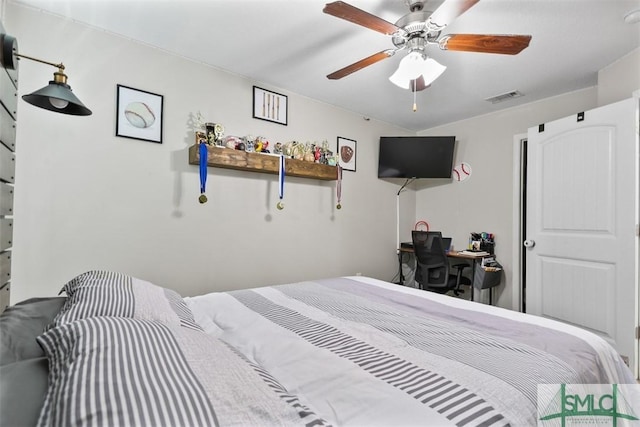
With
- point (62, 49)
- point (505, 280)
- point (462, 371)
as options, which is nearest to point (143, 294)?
point (462, 371)

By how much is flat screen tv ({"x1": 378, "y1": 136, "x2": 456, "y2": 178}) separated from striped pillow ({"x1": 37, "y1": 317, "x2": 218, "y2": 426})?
353 centimetres

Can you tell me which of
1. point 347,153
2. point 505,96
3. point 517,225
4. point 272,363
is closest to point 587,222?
point 517,225

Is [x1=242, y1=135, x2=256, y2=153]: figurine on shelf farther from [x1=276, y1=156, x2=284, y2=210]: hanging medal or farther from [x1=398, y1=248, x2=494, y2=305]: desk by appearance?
[x1=398, y1=248, x2=494, y2=305]: desk

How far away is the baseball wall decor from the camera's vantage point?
12.8ft

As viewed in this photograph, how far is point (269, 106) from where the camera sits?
2.97m

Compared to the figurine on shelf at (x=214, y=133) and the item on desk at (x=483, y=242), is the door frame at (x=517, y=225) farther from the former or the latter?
the figurine on shelf at (x=214, y=133)

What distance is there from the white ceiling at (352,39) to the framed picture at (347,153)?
605mm

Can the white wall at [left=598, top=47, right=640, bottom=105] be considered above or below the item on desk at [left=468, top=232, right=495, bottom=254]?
above

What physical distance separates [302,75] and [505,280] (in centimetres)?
324

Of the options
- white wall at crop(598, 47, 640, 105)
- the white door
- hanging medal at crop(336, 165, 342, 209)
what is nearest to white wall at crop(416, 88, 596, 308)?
white wall at crop(598, 47, 640, 105)

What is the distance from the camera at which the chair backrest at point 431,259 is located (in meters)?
3.29

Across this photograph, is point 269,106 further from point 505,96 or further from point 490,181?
point 490,181

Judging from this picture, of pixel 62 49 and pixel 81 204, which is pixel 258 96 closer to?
pixel 62 49

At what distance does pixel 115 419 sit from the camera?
0.51 metres
